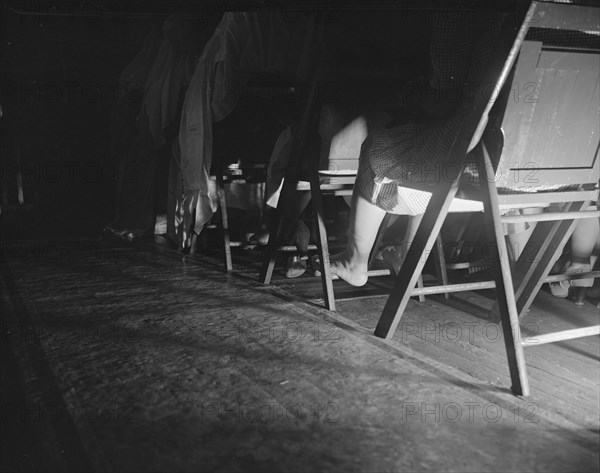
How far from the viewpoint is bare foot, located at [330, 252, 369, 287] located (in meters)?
2.27

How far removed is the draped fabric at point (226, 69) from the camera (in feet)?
9.19

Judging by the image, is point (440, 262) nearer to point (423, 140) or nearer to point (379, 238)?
point (379, 238)

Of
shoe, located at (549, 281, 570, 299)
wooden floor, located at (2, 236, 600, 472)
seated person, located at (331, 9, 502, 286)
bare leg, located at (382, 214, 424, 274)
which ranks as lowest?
wooden floor, located at (2, 236, 600, 472)

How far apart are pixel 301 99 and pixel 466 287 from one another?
42.5 inches

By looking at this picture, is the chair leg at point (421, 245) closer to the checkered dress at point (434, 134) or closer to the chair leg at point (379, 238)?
the checkered dress at point (434, 134)

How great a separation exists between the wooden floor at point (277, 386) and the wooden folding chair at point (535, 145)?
0.76ft

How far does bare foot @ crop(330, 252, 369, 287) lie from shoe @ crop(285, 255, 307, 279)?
55cm

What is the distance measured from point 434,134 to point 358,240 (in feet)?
1.92

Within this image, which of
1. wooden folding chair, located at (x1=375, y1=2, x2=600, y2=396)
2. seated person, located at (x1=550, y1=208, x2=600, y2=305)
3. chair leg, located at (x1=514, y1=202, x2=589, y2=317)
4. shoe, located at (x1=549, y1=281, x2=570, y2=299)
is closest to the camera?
wooden folding chair, located at (x1=375, y1=2, x2=600, y2=396)

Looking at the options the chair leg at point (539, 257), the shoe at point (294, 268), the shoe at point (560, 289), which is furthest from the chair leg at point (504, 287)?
the shoe at point (294, 268)

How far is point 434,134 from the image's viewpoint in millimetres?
1769

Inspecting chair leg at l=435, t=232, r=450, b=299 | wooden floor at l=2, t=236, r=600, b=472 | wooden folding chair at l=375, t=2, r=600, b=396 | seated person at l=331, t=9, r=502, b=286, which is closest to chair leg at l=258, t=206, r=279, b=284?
wooden floor at l=2, t=236, r=600, b=472

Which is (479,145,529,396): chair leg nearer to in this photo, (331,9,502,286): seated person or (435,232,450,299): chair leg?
(331,9,502,286): seated person

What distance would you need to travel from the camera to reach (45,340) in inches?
74.0
